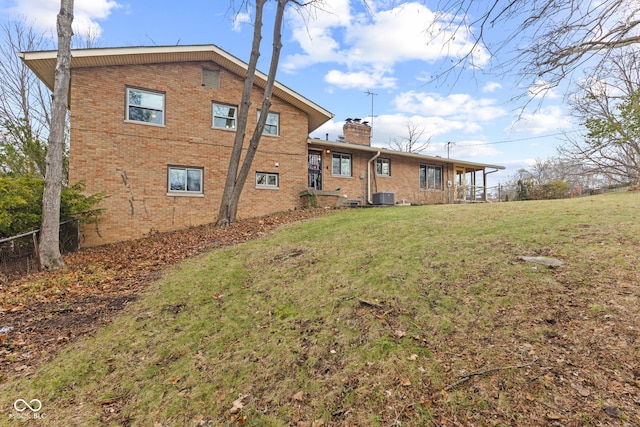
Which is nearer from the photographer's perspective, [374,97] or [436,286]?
[436,286]

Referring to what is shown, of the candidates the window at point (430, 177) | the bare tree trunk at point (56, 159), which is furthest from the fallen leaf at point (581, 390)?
the window at point (430, 177)

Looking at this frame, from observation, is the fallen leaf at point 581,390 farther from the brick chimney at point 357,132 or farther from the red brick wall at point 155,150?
the brick chimney at point 357,132

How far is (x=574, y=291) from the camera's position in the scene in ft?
11.7

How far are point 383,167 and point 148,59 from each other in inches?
480

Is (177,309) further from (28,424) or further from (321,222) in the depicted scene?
(321,222)

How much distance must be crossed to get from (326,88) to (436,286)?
15403mm

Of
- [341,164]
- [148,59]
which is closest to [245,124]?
[148,59]

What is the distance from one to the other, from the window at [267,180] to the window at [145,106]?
4226 millimetres

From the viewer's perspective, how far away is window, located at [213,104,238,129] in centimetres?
1312

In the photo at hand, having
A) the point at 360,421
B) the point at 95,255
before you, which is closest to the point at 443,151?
the point at 95,255

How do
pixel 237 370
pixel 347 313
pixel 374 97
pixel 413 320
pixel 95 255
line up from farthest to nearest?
1. pixel 374 97
2. pixel 95 255
3. pixel 347 313
4. pixel 413 320
5. pixel 237 370

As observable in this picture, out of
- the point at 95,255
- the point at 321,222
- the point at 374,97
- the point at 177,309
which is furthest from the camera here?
the point at 374,97

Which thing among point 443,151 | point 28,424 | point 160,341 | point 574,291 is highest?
point 443,151

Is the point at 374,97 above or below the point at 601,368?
above
